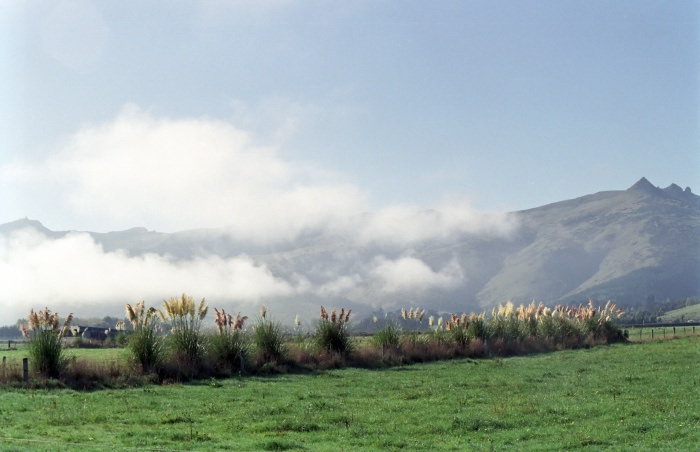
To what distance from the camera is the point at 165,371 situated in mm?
26594

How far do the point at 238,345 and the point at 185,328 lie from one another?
2250mm

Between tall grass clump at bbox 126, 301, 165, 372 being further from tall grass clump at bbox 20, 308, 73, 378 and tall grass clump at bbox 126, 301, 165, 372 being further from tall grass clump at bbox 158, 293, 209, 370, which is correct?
tall grass clump at bbox 20, 308, 73, 378

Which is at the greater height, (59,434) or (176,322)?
(176,322)

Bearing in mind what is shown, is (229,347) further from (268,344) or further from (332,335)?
(332,335)

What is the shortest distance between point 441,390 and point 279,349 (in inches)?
406

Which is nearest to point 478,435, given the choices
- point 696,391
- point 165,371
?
point 696,391

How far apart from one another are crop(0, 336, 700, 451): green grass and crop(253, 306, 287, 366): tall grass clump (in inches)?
135

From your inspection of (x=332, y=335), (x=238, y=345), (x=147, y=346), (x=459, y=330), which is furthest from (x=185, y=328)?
(x=459, y=330)

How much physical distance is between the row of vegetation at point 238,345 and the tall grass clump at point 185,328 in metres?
0.04

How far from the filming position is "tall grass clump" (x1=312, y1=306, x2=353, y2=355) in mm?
33594

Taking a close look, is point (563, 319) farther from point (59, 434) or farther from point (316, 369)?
point (59, 434)

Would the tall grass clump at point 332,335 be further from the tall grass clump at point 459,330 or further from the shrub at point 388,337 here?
the tall grass clump at point 459,330

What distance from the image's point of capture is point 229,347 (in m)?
29.5

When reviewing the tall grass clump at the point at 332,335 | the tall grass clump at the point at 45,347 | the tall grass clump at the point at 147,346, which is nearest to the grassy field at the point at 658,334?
the tall grass clump at the point at 332,335
